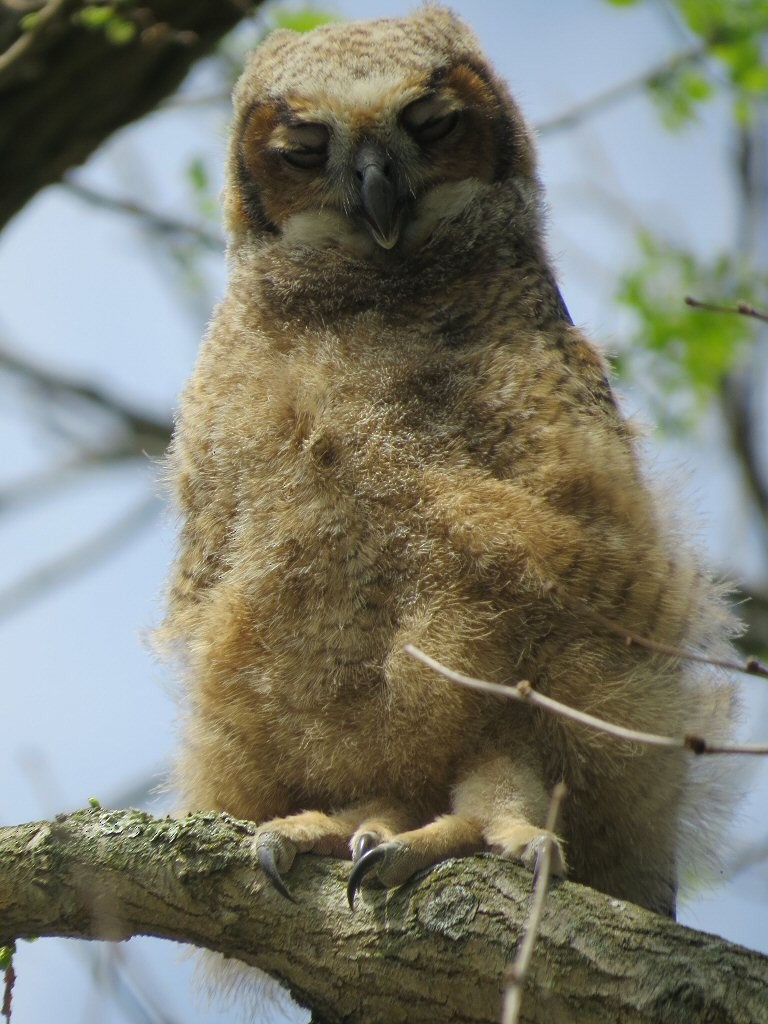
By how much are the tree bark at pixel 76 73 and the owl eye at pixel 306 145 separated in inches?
29.1

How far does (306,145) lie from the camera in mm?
3613

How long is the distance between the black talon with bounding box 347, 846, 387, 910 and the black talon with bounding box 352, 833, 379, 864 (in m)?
0.05

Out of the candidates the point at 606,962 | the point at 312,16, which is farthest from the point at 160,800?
the point at 312,16

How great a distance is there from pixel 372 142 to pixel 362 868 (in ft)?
6.25

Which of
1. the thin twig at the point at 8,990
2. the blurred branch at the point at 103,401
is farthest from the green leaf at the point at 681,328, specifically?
the thin twig at the point at 8,990

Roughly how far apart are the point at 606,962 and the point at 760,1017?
29 centimetres

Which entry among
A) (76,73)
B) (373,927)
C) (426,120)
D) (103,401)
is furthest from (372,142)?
(103,401)

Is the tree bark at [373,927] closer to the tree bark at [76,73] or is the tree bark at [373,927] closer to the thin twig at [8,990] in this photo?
the thin twig at [8,990]

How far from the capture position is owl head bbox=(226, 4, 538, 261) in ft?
11.5

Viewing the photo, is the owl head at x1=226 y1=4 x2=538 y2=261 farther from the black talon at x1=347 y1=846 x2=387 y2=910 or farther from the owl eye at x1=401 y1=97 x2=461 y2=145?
the black talon at x1=347 y1=846 x2=387 y2=910

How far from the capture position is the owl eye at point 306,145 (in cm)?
359

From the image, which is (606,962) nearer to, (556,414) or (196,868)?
(196,868)

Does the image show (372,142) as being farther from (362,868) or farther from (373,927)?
(373,927)

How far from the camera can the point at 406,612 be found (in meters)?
3.09
